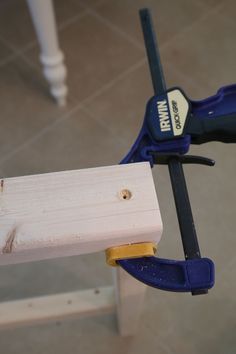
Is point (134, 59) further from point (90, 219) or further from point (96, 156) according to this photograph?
point (90, 219)

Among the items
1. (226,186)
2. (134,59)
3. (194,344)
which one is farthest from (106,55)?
(194,344)

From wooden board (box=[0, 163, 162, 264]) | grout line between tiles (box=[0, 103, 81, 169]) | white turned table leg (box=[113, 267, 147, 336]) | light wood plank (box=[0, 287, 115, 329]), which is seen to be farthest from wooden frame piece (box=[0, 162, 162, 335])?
grout line between tiles (box=[0, 103, 81, 169])

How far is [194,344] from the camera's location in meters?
0.84

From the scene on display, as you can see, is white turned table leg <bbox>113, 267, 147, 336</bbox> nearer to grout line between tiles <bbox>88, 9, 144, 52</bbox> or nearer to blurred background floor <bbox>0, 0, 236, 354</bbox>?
blurred background floor <bbox>0, 0, 236, 354</bbox>

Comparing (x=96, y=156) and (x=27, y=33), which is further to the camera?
(x=27, y=33)

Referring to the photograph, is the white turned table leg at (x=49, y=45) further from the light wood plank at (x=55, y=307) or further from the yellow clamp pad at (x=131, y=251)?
the yellow clamp pad at (x=131, y=251)

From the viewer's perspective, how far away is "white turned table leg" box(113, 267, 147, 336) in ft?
1.77

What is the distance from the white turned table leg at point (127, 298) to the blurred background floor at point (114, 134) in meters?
0.07

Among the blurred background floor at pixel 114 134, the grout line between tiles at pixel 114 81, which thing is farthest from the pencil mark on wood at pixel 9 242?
the grout line between tiles at pixel 114 81

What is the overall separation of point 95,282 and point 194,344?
237mm

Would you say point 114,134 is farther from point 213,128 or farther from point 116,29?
point 213,128

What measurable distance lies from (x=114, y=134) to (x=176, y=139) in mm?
691

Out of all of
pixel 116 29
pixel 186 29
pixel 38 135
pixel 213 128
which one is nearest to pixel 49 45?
pixel 38 135

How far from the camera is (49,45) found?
979 mm
